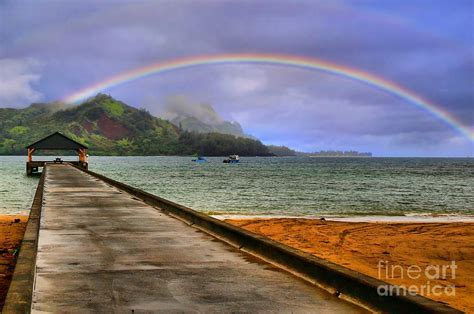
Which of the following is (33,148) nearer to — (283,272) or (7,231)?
(7,231)

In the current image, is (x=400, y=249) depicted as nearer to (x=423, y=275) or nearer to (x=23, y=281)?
(x=423, y=275)

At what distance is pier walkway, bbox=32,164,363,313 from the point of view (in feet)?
20.0

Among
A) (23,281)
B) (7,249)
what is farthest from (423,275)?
(7,249)

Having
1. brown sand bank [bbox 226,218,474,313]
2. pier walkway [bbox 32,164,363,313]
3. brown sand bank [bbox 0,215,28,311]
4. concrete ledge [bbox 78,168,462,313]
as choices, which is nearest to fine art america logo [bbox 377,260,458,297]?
brown sand bank [bbox 226,218,474,313]

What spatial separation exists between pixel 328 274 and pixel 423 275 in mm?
6257

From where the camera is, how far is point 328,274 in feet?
23.6

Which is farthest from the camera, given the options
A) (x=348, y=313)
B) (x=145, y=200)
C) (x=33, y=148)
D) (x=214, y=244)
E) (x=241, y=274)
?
(x=33, y=148)

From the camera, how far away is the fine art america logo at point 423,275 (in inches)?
404

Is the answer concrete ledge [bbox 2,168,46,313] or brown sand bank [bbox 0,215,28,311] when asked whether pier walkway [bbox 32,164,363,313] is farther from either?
brown sand bank [bbox 0,215,28,311]

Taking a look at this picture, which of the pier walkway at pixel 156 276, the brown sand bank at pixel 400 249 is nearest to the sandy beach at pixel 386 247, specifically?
the brown sand bank at pixel 400 249

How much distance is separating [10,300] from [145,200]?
1559cm

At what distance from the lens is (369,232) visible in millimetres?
21547

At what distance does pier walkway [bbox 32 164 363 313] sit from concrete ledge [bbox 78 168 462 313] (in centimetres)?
22

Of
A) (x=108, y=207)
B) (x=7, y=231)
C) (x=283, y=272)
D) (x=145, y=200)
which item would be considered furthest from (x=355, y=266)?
(x=7, y=231)
